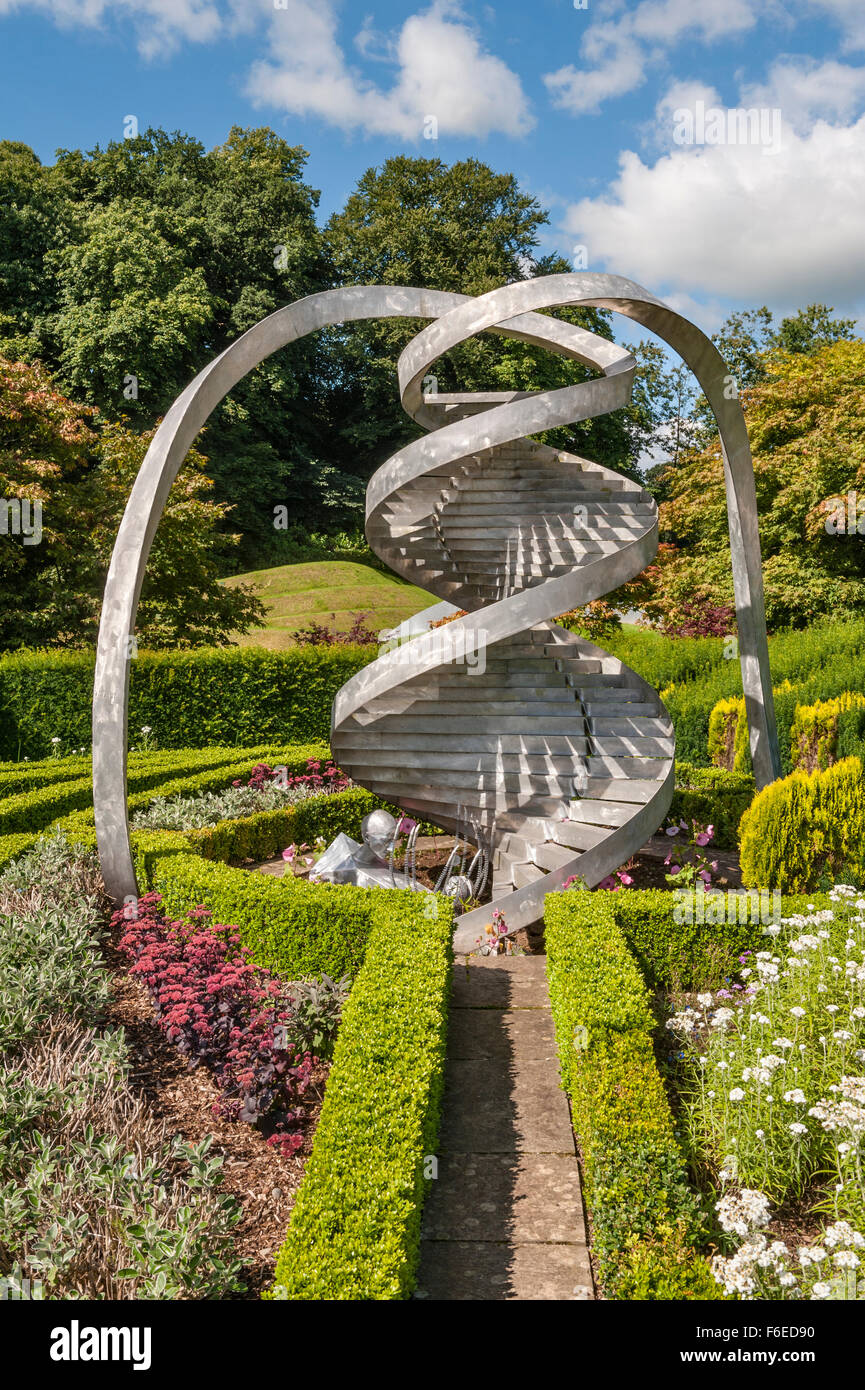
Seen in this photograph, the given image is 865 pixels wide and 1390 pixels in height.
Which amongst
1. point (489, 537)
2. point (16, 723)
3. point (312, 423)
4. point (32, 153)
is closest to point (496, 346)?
point (312, 423)

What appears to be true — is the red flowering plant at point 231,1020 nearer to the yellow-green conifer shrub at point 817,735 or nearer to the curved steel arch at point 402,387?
the curved steel arch at point 402,387

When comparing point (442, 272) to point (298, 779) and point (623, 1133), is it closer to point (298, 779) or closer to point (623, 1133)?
point (298, 779)

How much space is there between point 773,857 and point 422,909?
8.56 feet

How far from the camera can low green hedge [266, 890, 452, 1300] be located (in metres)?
3.09

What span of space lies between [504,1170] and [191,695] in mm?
11203

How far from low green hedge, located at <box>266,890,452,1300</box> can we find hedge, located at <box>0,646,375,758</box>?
31.5ft

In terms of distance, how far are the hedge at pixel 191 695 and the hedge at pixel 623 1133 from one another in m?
9.90

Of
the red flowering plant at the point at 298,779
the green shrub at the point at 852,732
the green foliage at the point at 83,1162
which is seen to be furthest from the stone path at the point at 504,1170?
the green shrub at the point at 852,732

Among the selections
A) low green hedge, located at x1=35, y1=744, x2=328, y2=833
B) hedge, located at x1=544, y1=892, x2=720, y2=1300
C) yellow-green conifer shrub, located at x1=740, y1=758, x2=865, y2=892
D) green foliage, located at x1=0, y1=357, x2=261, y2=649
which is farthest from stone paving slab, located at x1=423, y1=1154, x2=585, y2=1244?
green foliage, located at x1=0, y1=357, x2=261, y2=649

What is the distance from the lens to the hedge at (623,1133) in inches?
128

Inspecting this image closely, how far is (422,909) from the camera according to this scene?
19.5 ft

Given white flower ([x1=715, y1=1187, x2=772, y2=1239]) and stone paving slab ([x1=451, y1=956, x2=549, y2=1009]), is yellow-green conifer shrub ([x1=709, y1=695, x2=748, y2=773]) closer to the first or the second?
stone paving slab ([x1=451, y1=956, x2=549, y2=1009])
